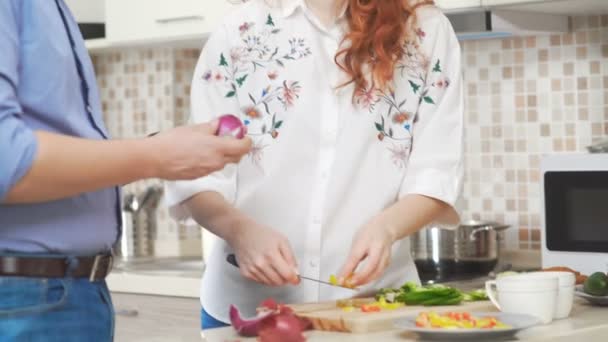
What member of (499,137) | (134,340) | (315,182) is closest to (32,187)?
(315,182)

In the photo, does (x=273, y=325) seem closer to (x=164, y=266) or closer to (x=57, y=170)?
(x=57, y=170)

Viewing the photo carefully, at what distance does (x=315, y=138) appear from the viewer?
5.73 ft

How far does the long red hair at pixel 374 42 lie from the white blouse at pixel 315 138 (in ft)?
0.07

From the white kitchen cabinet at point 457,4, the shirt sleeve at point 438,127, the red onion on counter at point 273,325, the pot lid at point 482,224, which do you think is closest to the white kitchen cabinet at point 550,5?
the white kitchen cabinet at point 457,4

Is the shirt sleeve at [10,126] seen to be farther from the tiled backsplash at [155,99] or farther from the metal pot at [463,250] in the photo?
the tiled backsplash at [155,99]

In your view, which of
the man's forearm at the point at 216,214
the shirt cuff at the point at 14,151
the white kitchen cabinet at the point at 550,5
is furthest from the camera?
the white kitchen cabinet at the point at 550,5

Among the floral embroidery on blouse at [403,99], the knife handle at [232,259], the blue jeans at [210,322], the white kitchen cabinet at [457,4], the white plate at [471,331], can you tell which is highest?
the white kitchen cabinet at [457,4]

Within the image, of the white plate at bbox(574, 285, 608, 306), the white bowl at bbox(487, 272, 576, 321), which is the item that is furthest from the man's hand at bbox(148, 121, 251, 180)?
the white plate at bbox(574, 285, 608, 306)

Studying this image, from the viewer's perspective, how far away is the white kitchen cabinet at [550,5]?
2.62 m

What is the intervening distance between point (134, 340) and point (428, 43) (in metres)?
1.25

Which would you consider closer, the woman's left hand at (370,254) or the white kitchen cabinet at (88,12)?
the woman's left hand at (370,254)

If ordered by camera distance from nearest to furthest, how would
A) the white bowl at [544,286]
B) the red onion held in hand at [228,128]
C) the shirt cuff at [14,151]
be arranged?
the shirt cuff at [14,151], the red onion held in hand at [228,128], the white bowl at [544,286]

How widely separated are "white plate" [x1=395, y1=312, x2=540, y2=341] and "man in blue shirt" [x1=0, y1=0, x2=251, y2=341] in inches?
12.6

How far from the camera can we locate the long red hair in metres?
1.75
